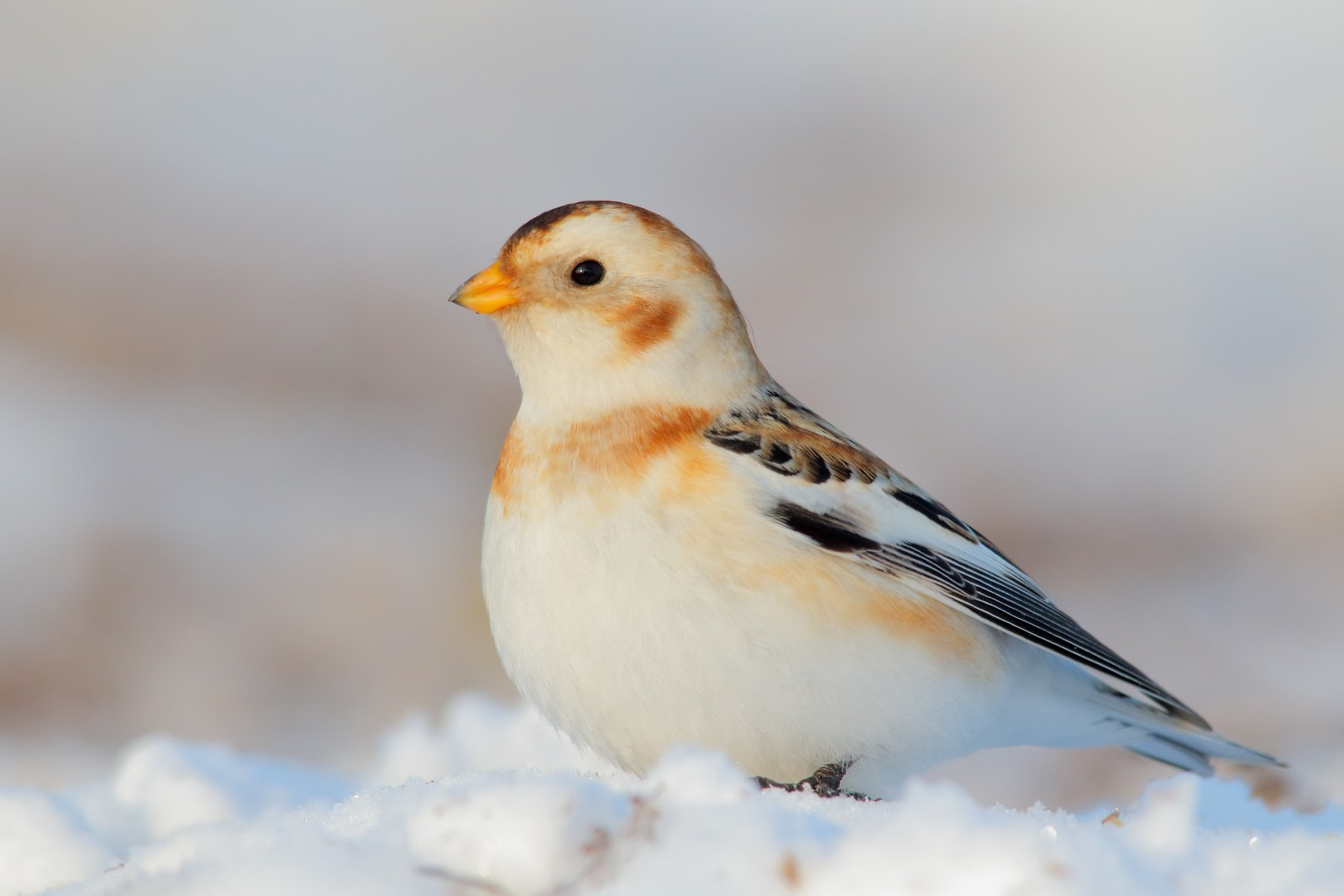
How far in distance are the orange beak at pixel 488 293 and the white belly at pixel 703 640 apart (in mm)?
615

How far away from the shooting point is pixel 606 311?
11.5 feet

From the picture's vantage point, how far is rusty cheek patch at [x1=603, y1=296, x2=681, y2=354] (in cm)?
349

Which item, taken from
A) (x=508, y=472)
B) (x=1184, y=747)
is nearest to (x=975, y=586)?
(x=1184, y=747)

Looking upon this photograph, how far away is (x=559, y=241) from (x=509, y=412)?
6687 millimetres

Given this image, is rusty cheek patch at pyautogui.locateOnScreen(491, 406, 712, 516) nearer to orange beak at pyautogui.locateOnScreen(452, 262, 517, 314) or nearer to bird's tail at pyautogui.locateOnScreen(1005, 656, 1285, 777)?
orange beak at pyautogui.locateOnScreen(452, 262, 517, 314)

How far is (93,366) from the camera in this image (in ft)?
32.6

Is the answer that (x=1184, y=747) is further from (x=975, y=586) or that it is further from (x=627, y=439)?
(x=627, y=439)

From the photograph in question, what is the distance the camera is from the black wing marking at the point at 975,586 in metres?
3.25

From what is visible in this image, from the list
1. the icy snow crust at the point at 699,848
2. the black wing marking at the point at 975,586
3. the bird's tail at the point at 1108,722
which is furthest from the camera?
the bird's tail at the point at 1108,722

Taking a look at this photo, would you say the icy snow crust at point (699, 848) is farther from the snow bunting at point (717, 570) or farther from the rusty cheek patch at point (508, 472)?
the rusty cheek patch at point (508, 472)

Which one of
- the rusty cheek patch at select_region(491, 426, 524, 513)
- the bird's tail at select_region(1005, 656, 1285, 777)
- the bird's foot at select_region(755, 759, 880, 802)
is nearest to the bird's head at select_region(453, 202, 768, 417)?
the rusty cheek patch at select_region(491, 426, 524, 513)

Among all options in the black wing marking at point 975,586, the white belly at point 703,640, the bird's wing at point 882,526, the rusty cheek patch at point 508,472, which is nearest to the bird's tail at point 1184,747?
the bird's wing at point 882,526

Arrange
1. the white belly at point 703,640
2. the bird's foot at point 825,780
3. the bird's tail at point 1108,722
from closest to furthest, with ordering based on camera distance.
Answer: the white belly at point 703,640, the bird's foot at point 825,780, the bird's tail at point 1108,722

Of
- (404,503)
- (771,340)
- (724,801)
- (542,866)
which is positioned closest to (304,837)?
(542,866)
